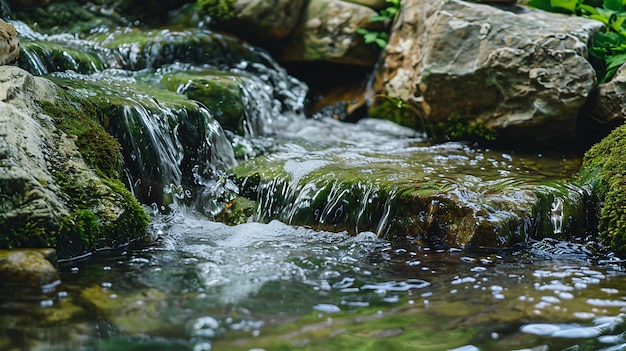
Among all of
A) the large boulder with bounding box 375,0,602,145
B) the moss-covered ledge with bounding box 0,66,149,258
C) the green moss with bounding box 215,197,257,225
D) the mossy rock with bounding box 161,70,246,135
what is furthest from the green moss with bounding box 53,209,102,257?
the large boulder with bounding box 375,0,602,145

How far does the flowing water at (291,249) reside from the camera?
8.83 feet

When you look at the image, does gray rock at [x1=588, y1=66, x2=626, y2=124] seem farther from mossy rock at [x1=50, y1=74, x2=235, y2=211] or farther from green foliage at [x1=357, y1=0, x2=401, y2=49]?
mossy rock at [x1=50, y1=74, x2=235, y2=211]

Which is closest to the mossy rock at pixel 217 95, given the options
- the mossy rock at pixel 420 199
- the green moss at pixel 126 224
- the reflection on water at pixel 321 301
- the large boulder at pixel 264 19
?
the mossy rock at pixel 420 199

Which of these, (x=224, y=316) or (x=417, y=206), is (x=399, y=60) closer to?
(x=417, y=206)

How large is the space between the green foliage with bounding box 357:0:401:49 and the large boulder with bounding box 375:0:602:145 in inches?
43.7

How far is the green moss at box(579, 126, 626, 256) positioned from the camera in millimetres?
4199

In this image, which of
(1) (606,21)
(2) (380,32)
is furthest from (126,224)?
(1) (606,21)

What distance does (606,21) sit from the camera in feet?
23.1

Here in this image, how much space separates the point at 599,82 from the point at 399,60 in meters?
2.59

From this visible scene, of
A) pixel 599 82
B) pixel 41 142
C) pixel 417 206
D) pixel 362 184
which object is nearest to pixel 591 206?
pixel 417 206

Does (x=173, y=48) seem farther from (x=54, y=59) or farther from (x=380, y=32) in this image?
(x=380, y=32)

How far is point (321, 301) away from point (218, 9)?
6.31 metres

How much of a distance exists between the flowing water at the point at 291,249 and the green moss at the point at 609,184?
0.54ft

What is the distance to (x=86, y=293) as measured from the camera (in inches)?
118
